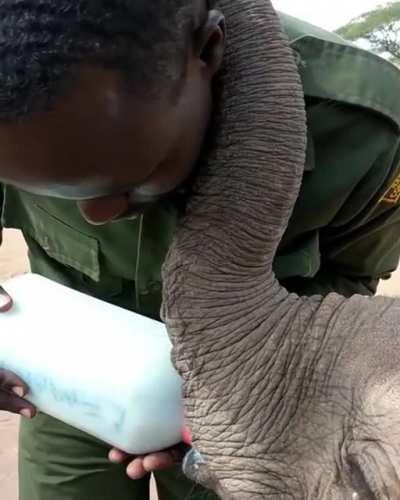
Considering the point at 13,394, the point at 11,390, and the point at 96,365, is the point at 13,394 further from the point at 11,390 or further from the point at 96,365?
the point at 96,365

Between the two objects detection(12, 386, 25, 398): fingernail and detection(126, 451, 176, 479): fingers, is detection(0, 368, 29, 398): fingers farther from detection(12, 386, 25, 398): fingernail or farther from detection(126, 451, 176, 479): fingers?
detection(126, 451, 176, 479): fingers

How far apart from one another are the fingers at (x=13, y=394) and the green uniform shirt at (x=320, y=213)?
0.21 metres

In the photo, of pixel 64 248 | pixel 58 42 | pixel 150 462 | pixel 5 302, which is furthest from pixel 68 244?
pixel 58 42

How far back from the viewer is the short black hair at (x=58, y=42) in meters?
0.83

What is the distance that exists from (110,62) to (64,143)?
0.08 metres

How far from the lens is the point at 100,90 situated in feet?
2.85

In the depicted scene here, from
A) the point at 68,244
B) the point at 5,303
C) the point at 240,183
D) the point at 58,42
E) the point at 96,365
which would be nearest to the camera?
the point at 58,42

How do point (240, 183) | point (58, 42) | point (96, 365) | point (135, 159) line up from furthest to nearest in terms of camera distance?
point (96, 365) < point (240, 183) < point (135, 159) < point (58, 42)

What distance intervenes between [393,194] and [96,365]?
0.50 meters

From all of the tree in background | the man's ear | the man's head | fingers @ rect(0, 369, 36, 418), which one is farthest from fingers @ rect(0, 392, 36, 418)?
the tree in background

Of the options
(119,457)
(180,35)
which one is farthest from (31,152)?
(119,457)

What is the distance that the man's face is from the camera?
87 centimetres

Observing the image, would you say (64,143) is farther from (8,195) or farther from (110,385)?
(8,195)

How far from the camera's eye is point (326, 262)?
5.36 feet
